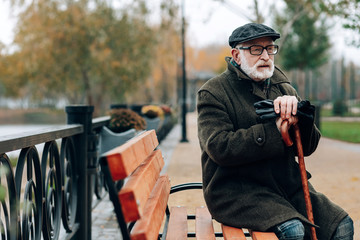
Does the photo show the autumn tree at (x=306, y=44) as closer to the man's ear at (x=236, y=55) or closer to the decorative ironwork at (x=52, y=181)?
the decorative ironwork at (x=52, y=181)

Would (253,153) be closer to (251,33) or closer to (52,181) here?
(251,33)

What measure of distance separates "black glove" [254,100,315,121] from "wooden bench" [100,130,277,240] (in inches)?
24.7

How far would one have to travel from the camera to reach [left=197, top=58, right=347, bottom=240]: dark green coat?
263cm

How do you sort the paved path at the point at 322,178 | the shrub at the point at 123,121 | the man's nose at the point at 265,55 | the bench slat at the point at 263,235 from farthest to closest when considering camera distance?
the shrub at the point at 123,121, the paved path at the point at 322,178, the man's nose at the point at 265,55, the bench slat at the point at 263,235

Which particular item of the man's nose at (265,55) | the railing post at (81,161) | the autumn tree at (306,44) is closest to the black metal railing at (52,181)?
the railing post at (81,161)

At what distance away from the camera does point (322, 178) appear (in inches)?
313

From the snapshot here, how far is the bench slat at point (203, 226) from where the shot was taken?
2865mm

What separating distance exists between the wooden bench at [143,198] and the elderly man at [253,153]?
5.3 inches

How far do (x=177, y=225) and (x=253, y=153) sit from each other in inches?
31.7

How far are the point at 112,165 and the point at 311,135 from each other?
4.59 feet

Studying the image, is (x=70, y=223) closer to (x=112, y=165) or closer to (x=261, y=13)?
(x=112, y=165)

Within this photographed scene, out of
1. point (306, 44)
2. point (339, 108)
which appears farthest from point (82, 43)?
point (339, 108)

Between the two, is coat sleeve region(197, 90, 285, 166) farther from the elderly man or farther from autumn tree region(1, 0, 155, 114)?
autumn tree region(1, 0, 155, 114)

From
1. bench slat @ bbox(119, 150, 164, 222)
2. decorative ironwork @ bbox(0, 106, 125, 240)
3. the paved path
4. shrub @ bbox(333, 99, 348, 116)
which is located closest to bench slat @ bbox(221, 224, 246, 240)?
bench slat @ bbox(119, 150, 164, 222)
